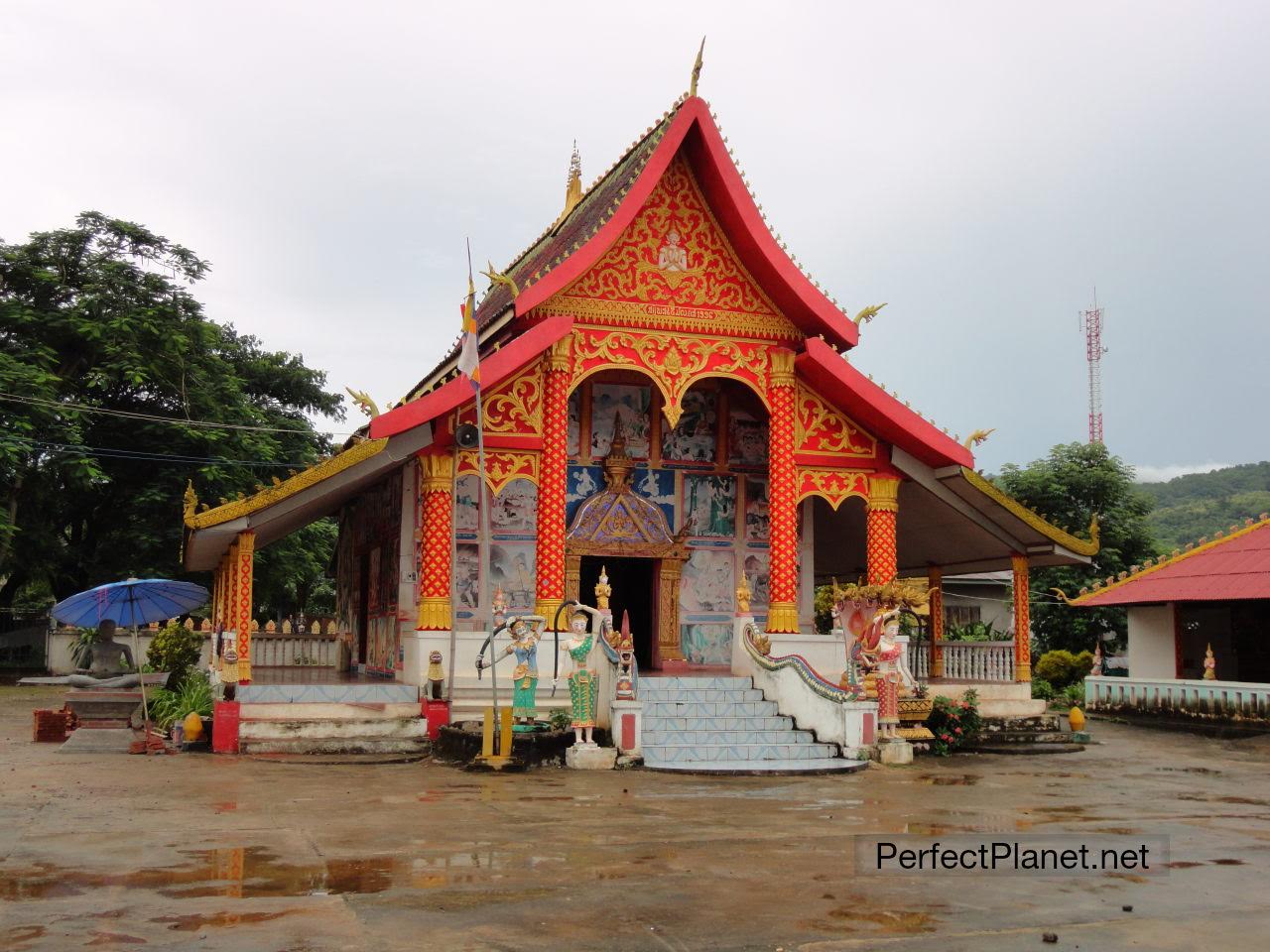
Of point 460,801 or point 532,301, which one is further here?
point 532,301

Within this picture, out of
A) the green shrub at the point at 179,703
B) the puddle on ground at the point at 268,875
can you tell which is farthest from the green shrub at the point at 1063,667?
the puddle on ground at the point at 268,875

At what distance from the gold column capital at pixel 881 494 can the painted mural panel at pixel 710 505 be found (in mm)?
1954

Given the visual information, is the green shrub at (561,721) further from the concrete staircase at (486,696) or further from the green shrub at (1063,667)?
the green shrub at (1063,667)

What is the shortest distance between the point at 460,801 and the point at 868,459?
9048 millimetres

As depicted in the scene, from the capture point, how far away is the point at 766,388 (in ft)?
55.9

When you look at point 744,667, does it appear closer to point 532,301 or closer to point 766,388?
point 766,388

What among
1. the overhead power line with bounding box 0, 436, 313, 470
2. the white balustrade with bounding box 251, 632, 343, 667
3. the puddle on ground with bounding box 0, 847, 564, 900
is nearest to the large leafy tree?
the overhead power line with bounding box 0, 436, 313, 470

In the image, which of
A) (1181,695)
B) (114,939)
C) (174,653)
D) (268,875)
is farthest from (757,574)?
(114,939)

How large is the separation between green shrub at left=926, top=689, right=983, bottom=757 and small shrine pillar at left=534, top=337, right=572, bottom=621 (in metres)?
4.86

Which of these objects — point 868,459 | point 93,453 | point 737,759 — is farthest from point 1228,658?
point 93,453

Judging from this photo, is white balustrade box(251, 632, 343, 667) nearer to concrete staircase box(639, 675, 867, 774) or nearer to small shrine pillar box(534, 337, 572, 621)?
small shrine pillar box(534, 337, 572, 621)

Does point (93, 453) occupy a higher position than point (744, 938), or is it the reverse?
point (93, 453)

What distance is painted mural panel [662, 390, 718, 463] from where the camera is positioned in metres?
18.0

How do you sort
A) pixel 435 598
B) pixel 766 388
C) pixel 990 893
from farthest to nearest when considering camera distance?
pixel 766 388 < pixel 435 598 < pixel 990 893
